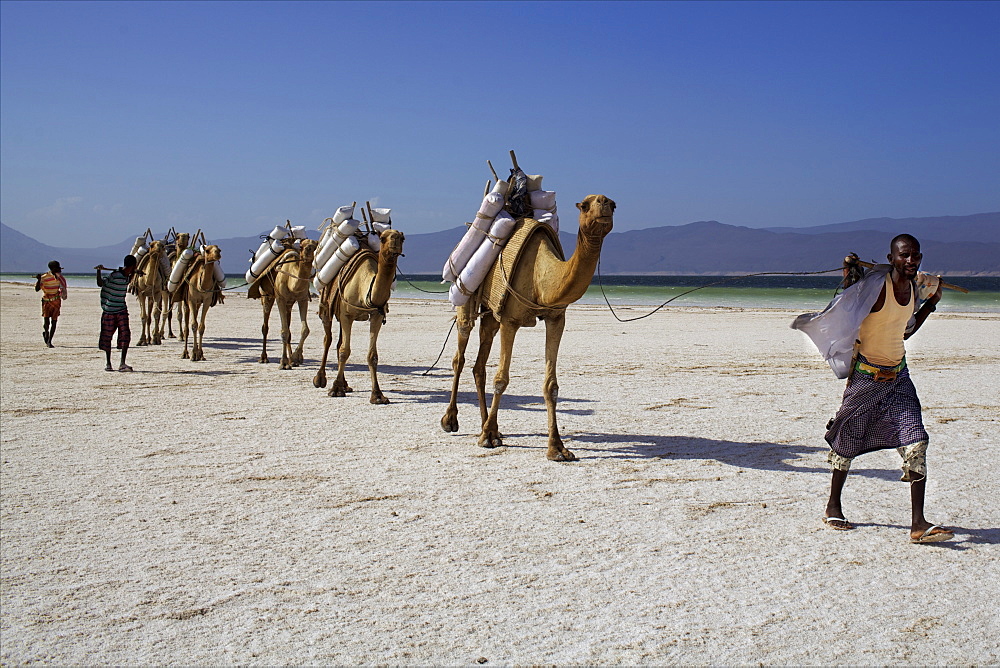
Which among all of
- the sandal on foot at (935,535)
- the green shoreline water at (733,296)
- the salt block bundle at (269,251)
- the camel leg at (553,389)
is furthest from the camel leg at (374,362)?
the sandal on foot at (935,535)

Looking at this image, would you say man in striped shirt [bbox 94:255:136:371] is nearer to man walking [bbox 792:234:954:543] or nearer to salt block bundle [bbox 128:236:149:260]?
salt block bundle [bbox 128:236:149:260]

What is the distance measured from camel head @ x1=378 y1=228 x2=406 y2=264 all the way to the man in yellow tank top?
719 centimetres

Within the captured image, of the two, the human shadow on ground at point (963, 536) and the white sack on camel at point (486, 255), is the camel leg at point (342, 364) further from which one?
the human shadow on ground at point (963, 536)

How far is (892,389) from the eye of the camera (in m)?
5.94

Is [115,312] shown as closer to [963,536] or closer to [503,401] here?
[503,401]

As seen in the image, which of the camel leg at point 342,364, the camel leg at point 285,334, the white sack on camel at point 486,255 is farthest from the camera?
the camel leg at point 285,334

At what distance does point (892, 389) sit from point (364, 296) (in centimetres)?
831

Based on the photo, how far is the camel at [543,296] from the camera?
7809 mm

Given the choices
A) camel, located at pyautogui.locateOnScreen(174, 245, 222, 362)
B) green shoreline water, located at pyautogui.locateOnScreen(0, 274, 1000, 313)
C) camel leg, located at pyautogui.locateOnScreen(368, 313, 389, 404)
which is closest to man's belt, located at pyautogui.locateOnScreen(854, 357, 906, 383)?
green shoreline water, located at pyautogui.locateOnScreen(0, 274, 1000, 313)

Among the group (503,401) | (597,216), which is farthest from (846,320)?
(503,401)

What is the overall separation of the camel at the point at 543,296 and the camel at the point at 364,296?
2483 mm

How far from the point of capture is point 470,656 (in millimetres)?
4227

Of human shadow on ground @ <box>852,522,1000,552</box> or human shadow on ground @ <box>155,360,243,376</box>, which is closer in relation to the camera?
human shadow on ground @ <box>852,522,1000,552</box>

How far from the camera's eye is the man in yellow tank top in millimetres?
5781
